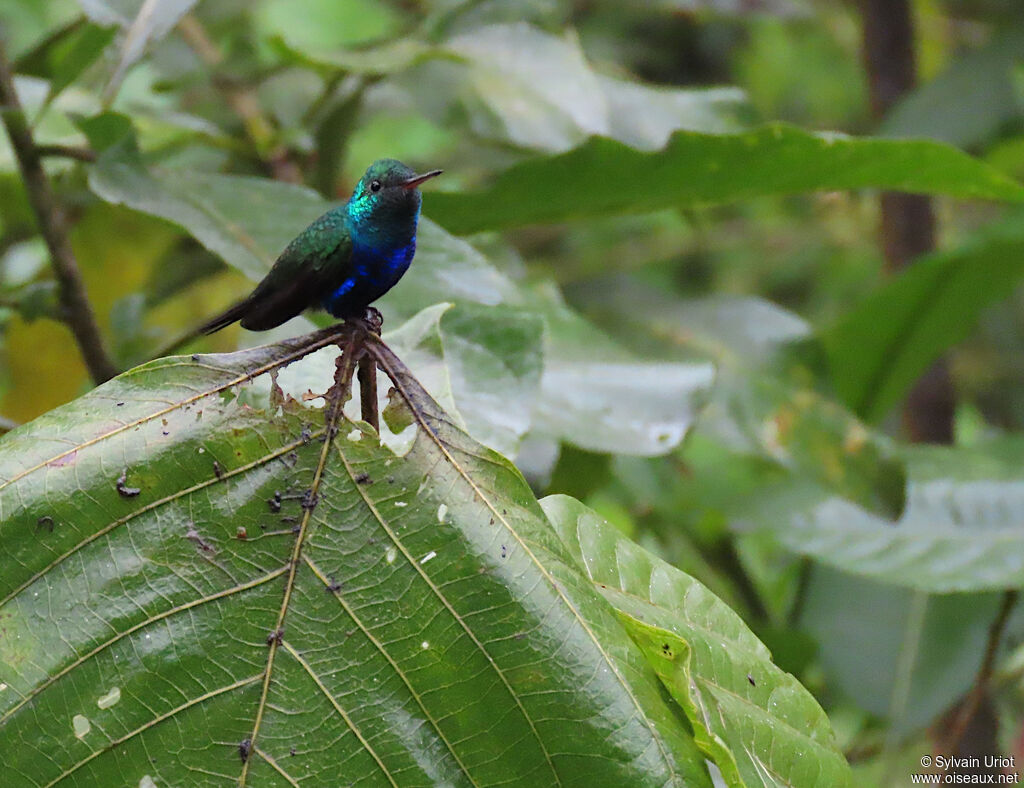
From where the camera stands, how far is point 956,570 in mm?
1264

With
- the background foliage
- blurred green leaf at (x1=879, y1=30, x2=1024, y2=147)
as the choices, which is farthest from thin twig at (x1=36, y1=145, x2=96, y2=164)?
blurred green leaf at (x1=879, y1=30, x2=1024, y2=147)

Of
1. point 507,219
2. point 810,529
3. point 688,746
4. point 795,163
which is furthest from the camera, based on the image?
point 810,529

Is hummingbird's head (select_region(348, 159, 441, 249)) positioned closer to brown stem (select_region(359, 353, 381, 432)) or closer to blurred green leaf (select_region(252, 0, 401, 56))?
brown stem (select_region(359, 353, 381, 432))

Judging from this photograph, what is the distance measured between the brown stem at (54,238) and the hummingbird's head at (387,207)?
0.44 meters

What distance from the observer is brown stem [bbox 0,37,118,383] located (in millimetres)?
1049

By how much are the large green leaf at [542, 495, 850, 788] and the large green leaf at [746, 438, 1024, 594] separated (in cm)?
58

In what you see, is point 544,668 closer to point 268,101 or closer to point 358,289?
point 358,289

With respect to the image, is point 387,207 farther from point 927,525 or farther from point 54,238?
point 927,525

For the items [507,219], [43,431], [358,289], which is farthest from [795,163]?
[43,431]

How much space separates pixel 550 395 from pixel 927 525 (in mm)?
665

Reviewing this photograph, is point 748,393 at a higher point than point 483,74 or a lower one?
lower

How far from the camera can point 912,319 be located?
184cm

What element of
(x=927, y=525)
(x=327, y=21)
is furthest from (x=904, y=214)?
(x=327, y=21)

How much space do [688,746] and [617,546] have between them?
15 cm
